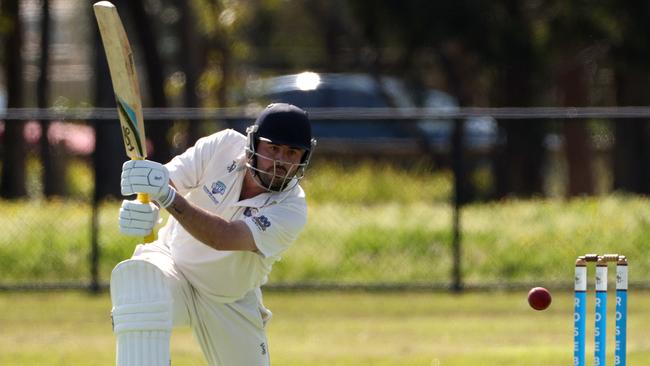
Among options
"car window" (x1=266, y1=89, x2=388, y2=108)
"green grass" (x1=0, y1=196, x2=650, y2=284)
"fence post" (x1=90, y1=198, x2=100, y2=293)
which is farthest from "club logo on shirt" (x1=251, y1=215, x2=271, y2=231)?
"car window" (x1=266, y1=89, x2=388, y2=108)

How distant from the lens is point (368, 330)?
10.9 m

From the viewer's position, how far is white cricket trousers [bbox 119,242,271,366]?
6.21 m

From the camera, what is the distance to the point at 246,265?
20.3 ft

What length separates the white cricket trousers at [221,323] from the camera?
621 centimetres

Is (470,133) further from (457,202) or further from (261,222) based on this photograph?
(261,222)

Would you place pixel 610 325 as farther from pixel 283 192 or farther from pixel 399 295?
pixel 283 192

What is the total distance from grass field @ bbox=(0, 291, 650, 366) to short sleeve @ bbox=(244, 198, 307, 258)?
3.06m

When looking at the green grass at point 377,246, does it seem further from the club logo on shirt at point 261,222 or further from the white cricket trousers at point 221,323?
the club logo on shirt at point 261,222

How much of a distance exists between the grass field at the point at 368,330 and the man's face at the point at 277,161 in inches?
126

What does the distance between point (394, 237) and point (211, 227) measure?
24.4 feet

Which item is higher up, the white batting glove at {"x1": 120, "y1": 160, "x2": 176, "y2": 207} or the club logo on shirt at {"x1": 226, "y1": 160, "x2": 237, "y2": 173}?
the club logo on shirt at {"x1": 226, "y1": 160, "x2": 237, "y2": 173}

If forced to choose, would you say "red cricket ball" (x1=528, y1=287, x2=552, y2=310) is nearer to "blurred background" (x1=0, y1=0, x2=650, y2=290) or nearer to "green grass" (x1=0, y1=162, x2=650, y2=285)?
"blurred background" (x1=0, y1=0, x2=650, y2=290)

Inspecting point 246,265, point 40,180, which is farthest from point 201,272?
point 40,180

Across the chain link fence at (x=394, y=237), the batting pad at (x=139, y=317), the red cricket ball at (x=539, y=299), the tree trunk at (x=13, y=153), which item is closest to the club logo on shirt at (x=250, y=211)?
the batting pad at (x=139, y=317)
